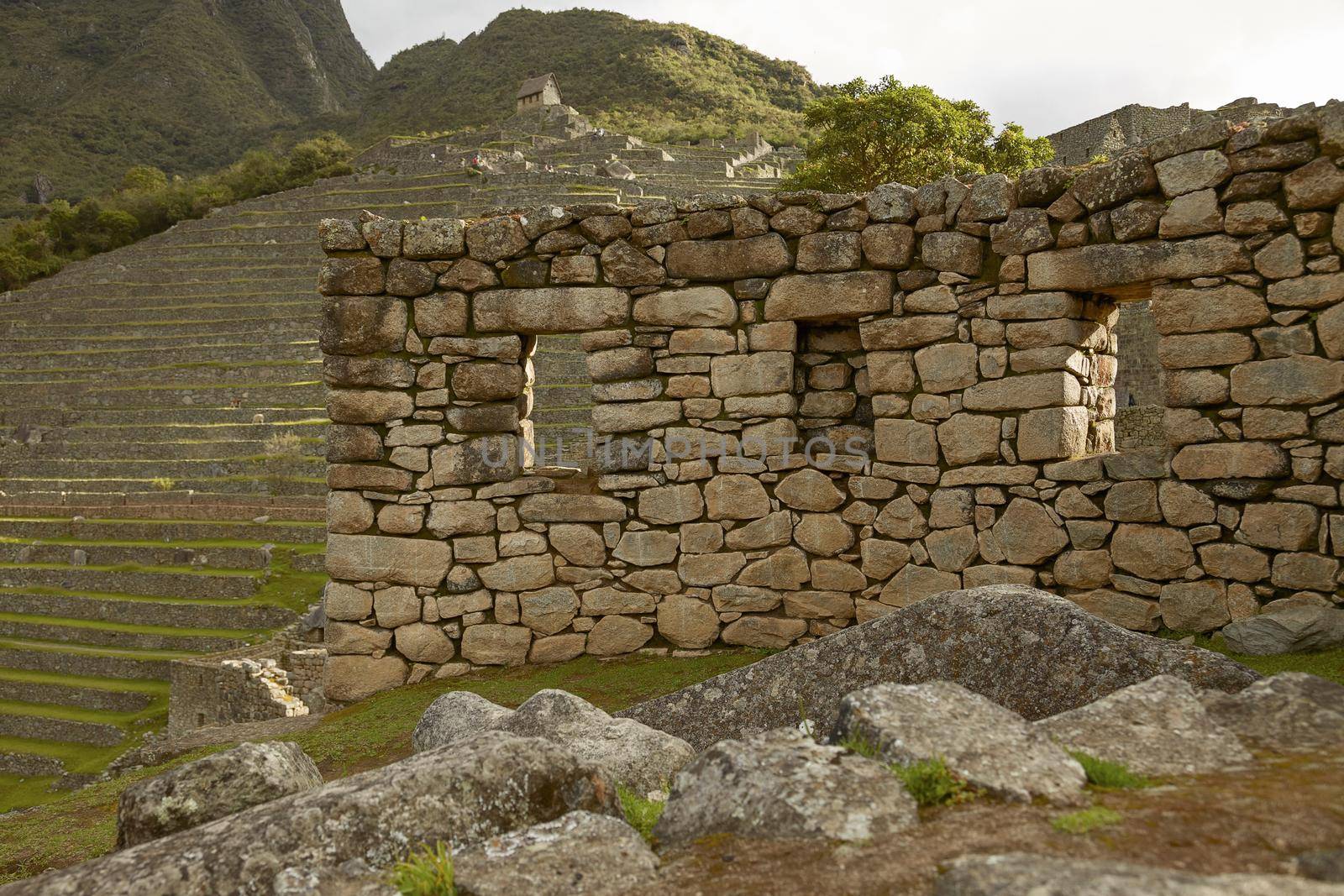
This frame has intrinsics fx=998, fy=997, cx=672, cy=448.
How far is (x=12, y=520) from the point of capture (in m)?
30.3

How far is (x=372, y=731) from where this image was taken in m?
7.04

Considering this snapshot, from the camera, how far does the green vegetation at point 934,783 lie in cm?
290

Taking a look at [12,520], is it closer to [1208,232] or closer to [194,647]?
[194,647]

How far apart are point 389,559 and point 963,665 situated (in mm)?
4998

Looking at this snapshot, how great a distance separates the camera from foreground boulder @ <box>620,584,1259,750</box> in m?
4.47

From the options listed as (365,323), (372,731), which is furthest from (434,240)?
(372,731)

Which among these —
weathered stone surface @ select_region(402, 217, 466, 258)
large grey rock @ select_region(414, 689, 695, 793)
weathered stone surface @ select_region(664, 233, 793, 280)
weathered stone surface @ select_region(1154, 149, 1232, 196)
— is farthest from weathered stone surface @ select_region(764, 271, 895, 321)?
large grey rock @ select_region(414, 689, 695, 793)

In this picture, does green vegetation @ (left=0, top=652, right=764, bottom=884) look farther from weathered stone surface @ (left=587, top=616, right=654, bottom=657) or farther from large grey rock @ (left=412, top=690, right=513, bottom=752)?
large grey rock @ (left=412, top=690, right=513, bottom=752)

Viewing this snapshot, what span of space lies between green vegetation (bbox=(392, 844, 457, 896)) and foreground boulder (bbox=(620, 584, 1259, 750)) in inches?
71.1

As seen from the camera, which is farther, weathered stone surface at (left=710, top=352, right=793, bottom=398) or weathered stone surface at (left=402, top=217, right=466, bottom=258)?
weathered stone surface at (left=402, top=217, right=466, bottom=258)

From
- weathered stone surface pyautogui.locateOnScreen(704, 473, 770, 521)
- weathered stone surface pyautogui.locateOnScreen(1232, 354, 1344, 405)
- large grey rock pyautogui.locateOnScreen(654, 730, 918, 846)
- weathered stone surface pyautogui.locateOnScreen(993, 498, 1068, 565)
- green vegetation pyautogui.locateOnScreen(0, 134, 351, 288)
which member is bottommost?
large grey rock pyautogui.locateOnScreen(654, 730, 918, 846)

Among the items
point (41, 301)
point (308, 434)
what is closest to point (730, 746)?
point (308, 434)

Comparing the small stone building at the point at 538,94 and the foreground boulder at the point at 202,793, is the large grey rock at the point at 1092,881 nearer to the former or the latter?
the foreground boulder at the point at 202,793

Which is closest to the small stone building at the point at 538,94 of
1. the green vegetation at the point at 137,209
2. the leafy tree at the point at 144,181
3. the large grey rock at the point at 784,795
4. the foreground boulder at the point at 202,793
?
the green vegetation at the point at 137,209
